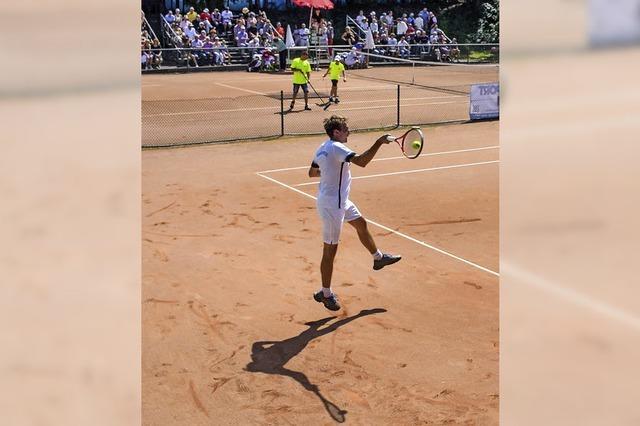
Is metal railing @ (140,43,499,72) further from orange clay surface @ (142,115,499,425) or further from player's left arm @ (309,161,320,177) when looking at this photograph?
player's left arm @ (309,161,320,177)

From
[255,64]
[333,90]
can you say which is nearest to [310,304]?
[333,90]

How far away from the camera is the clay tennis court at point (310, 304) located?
257 inches

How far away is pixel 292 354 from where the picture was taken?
747 centimetres

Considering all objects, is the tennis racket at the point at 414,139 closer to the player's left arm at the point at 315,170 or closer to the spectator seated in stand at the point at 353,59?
the player's left arm at the point at 315,170

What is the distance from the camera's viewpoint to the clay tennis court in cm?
654

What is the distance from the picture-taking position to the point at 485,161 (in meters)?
16.7

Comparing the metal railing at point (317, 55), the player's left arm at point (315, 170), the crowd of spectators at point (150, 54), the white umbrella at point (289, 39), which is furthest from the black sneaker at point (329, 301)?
the white umbrella at point (289, 39)

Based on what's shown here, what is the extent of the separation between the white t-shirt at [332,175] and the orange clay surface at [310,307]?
119 centimetres

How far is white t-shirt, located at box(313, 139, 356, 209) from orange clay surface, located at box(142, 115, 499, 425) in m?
1.19

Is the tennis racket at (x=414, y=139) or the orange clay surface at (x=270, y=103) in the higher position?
the orange clay surface at (x=270, y=103)

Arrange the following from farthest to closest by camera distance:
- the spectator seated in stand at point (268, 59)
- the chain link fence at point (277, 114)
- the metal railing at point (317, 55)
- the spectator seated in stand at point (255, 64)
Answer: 1. the spectator seated in stand at point (268, 59)
2. the spectator seated in stand at point (255, 64)
3. the metal railing at point (317, 55)
4. the chain link fence at point (277, 114)

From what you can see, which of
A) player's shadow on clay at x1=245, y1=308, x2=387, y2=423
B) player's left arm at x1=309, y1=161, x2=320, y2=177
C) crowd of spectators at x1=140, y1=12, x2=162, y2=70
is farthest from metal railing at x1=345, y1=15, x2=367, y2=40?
player's shadow on clay at x1=245, y1=308, x2=387, y2=423

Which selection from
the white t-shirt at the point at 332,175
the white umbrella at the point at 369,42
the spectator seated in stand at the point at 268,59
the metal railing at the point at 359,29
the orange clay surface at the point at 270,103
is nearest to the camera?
the white t-shirt at the point at 332,175
